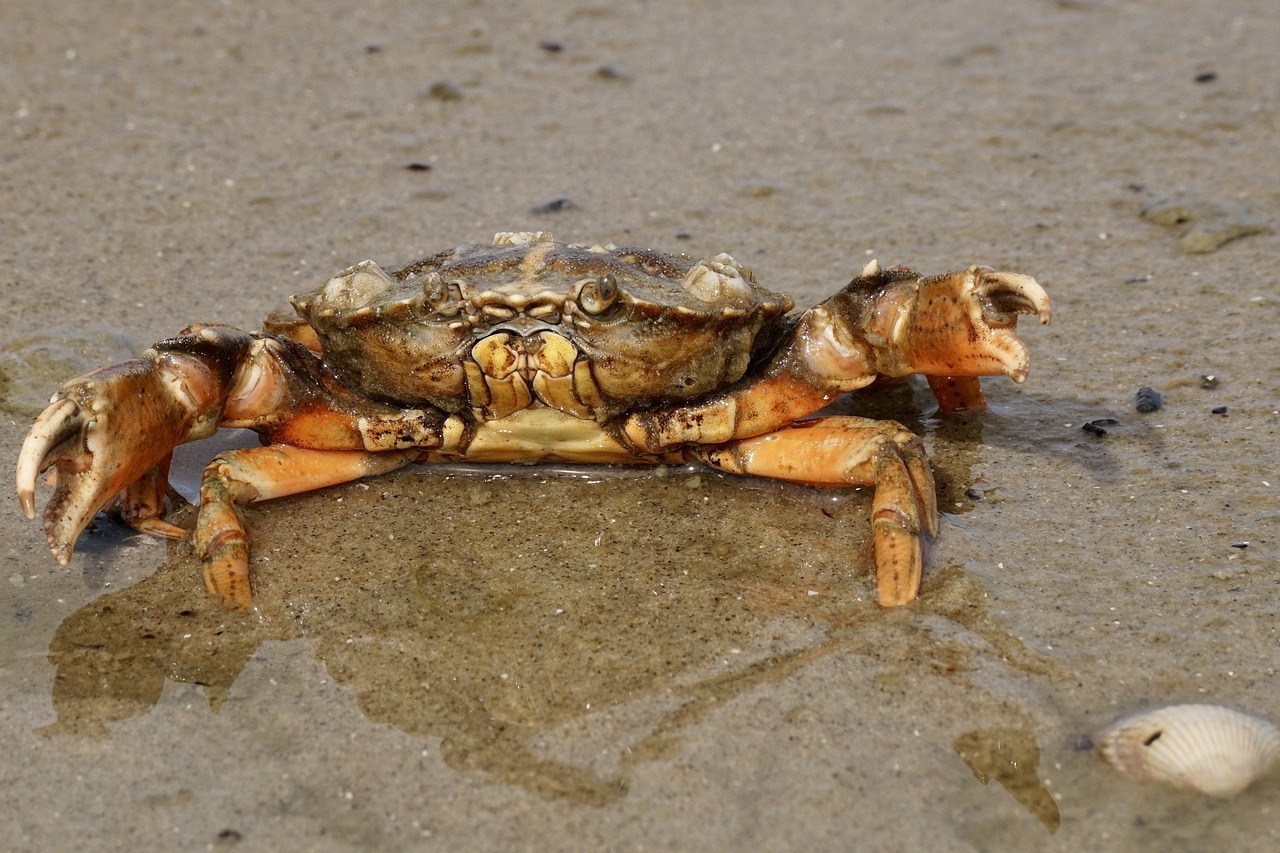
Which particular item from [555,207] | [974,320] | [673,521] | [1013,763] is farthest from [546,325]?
[555,207]

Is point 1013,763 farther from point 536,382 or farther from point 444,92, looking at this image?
point 444,92

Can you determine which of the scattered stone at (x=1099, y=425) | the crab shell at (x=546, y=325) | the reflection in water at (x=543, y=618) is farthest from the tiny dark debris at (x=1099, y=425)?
the crab shell at (x=546, y=325)

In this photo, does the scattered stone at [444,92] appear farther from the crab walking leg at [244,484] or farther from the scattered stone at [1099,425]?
the scattered stone at [1099,425]

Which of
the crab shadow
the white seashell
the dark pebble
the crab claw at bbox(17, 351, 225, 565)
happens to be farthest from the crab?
the dark pebble

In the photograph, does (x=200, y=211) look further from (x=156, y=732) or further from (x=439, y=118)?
(x=156, y=732)

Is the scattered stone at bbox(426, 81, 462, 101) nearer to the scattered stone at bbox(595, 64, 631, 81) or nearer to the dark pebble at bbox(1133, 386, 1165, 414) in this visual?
the scattered stone at bbox(595, 64, 631, 81)
